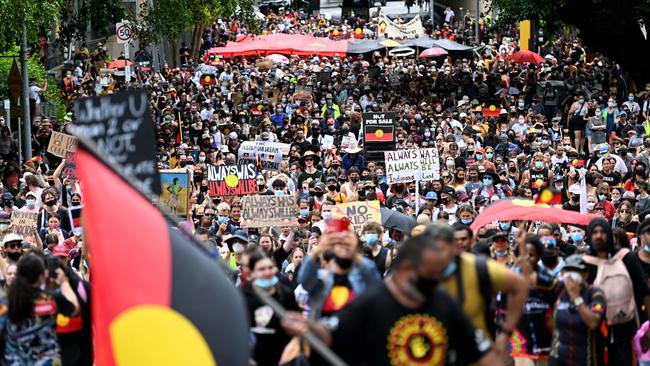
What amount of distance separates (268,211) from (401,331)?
10.3 metres

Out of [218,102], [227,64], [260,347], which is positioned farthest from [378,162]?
[227,64]

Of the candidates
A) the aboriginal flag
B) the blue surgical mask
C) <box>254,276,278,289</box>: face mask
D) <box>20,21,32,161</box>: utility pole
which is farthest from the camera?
<box>20,21,32,161</box>: utility pole

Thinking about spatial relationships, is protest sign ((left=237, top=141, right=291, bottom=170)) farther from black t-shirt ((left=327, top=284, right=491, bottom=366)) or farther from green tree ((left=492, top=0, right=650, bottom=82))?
black t-shirt ((left=327, top=284, right=491, bottom=366))

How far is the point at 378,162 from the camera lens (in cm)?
2378

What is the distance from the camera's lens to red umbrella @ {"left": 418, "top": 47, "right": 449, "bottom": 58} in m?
42.7

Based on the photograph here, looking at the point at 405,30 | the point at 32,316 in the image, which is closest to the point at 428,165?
the point at 32,316

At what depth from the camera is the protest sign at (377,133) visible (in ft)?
79.7

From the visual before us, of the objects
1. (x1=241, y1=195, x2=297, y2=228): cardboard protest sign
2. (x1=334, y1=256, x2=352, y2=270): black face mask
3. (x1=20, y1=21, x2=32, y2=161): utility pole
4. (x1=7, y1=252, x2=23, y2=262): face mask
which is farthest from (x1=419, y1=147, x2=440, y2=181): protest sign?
(x1=334, y1=256, x2=352, y2=270): black face mask

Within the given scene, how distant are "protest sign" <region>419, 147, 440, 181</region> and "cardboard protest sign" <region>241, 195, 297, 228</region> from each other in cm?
316

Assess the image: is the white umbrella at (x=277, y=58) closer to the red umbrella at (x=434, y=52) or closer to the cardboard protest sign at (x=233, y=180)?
the red umbrella at (x=434, y=52)

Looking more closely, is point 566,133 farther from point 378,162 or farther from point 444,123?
point 378,162

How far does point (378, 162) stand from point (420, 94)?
567 inches

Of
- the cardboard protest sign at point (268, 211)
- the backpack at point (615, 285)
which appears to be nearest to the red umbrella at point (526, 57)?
the cardboard protest sign at point (268, 211)

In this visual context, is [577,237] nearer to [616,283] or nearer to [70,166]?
[616,283]
